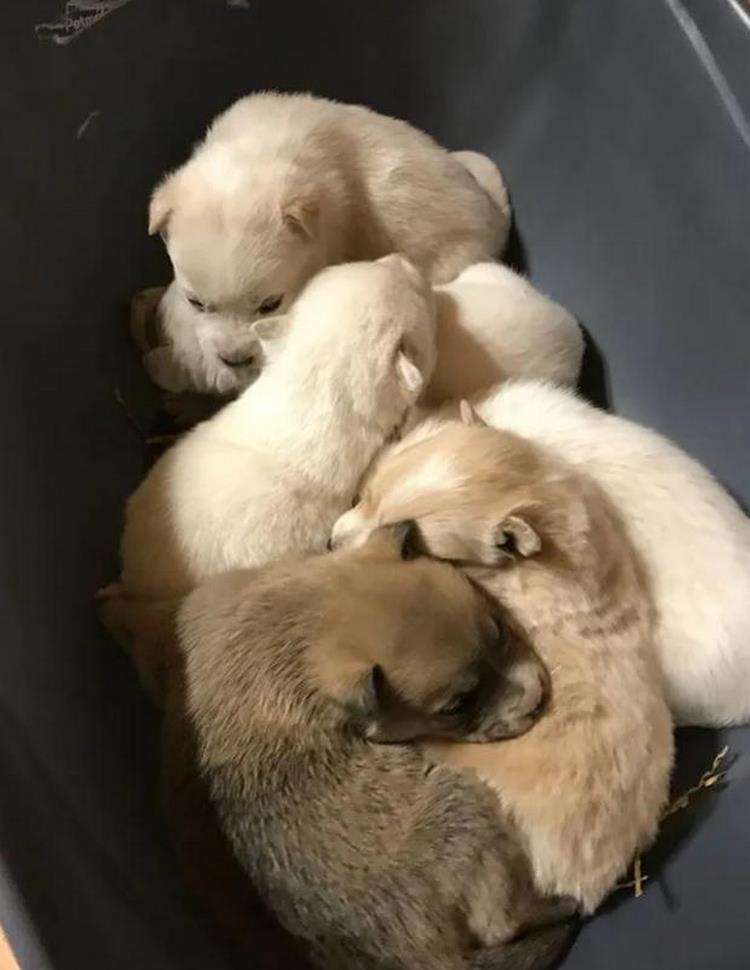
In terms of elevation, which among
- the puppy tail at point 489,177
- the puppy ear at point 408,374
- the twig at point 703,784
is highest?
the puppy tail at point 489,177

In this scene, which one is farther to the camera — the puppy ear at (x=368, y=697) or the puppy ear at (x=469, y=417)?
the puppy ear at (x=469, y=417)

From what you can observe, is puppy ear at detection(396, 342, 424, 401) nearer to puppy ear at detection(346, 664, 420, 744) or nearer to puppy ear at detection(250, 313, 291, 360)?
puppy ear at detection(250, 313, 291, 360)

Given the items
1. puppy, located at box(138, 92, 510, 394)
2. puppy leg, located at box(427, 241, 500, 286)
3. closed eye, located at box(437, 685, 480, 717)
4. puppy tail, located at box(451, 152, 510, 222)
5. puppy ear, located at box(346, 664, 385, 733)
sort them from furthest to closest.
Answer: puppy tail, located at box(451, 152, 510, 222)
puppy leg, located at box(427, 241, 500, 286)
puppy, located at box(138, 92, 510, 394)
closed eye, located at box(437, 685, 480, 717)
puppy ear, located at box(346, 664, 385, 733)

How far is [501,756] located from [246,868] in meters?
0.39

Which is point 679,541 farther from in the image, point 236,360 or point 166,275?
point 166,275

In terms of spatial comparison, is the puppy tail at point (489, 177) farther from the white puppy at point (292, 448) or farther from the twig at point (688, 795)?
the twig at point (688, 795)

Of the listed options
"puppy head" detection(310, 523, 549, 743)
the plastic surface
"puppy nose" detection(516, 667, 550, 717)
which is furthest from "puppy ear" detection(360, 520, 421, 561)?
the plastic surface

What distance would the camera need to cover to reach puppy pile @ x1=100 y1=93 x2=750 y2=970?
4.75 feet

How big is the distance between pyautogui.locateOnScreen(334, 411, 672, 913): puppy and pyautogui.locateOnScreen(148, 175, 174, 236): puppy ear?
0.60m

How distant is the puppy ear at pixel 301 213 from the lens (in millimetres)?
1824

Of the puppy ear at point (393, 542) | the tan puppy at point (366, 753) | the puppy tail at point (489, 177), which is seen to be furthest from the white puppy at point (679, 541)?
the puppy tail at point (489, 177)

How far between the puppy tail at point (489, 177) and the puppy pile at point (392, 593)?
0.30 meters

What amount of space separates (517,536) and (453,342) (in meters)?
0.53

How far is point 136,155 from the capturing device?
6.47 ft
